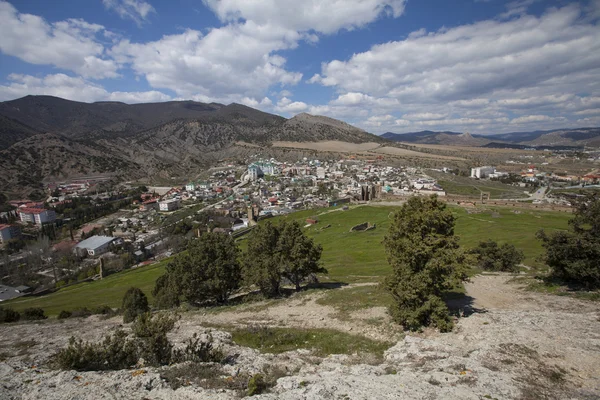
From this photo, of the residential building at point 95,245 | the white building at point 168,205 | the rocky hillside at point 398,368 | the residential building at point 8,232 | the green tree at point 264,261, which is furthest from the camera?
the white building at point 168,205

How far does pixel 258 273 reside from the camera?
2441 cm

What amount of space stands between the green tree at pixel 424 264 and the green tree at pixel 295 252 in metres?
9.24

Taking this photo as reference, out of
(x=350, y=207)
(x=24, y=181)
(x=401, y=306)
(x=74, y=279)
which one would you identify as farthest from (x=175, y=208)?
(x=401, y=306)

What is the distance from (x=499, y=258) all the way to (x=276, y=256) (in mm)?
22038

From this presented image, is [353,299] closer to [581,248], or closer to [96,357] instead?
[581,248]

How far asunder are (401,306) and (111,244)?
91.6 m

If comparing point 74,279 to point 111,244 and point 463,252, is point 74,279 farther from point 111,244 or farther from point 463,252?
point 463,252

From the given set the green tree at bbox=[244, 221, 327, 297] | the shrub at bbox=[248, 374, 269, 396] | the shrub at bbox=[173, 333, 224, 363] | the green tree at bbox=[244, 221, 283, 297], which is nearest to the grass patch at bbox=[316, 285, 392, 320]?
the green tree at bbox=[244, 221, 327, 297]

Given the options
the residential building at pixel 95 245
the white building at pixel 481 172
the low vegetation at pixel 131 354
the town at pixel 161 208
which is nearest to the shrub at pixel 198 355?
the low vegetation at pixel 131 354

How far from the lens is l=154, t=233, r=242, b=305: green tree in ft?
83.1

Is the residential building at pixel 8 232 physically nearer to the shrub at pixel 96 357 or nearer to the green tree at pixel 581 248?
the shrub at pixel 96 357

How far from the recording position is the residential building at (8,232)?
101 m

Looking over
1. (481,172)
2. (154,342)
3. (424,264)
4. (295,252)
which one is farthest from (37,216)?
(481,172)

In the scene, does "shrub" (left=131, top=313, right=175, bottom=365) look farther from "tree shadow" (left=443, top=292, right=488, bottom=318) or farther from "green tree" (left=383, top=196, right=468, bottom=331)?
"tree shadow" (left=443, top=292, right=488, bottom=318)
